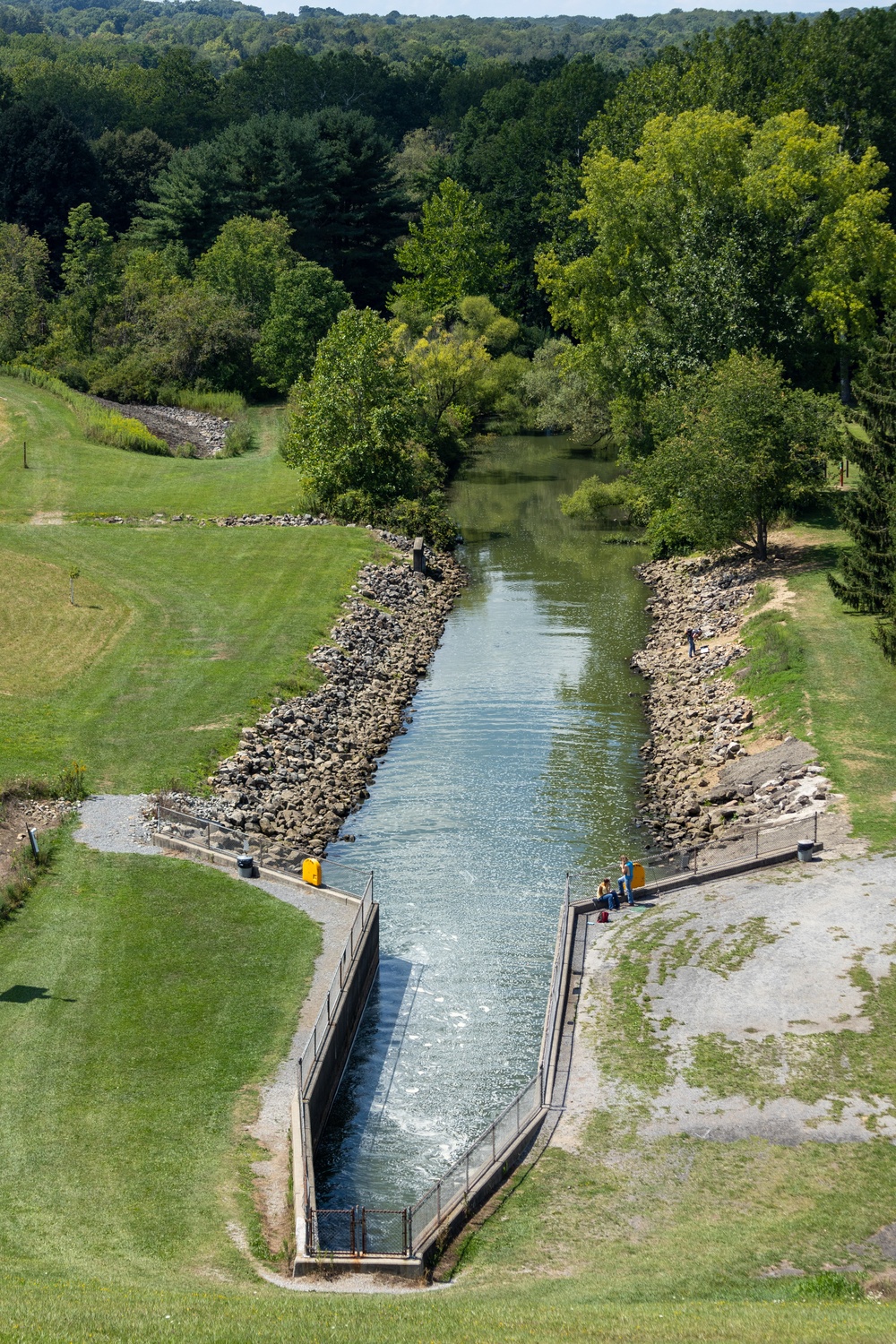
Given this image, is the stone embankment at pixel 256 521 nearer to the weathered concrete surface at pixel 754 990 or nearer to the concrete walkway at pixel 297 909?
the concrete walkway at pixel 297 909

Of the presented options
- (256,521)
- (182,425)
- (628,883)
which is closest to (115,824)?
(628,883)

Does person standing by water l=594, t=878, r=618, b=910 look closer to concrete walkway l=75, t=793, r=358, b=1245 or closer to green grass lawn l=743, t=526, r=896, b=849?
concrete walkway l=75, t=793, r=358, b=1245

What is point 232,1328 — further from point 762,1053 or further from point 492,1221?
point 762,1053

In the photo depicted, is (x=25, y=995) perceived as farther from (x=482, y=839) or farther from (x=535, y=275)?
(x=535, y=275)

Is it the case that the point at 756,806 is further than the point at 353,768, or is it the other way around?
the point at 353,768

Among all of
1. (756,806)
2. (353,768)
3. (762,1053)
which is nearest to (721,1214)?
(762,1053)

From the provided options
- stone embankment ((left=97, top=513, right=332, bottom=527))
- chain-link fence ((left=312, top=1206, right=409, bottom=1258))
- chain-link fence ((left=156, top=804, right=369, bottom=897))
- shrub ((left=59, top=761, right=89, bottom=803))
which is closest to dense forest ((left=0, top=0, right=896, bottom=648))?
stone embankment ((left=97, top=513, right=332, bottom=527))

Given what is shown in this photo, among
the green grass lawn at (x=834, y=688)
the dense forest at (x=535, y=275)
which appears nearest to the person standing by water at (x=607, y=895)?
the green grass lawn at (x=834, y=688)
